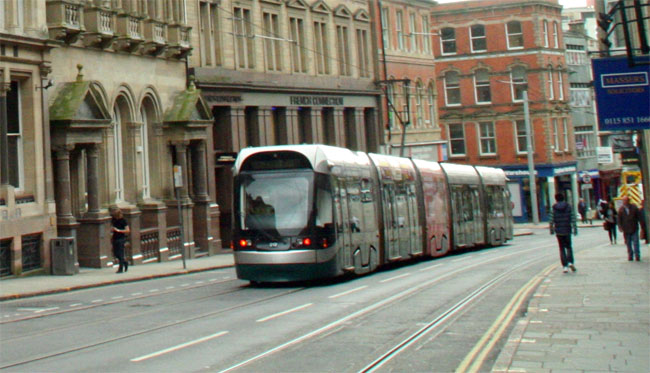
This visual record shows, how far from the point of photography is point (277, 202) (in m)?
21.1

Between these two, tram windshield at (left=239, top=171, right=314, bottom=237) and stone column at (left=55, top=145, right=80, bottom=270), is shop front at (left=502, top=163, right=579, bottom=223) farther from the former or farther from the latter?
tram windshield at (left=239, top=171, right=314, bottom=237)

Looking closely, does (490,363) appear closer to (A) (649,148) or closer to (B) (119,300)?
(B) (119,300)

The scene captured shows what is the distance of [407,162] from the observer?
2992 cm

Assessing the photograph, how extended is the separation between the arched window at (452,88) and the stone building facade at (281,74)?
22297mm

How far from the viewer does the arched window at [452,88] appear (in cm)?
7512

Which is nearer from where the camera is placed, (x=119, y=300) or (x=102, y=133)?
(x=119, y=300)

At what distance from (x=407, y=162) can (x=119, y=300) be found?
12.5 meters

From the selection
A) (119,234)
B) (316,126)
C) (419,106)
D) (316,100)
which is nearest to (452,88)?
(419,106)

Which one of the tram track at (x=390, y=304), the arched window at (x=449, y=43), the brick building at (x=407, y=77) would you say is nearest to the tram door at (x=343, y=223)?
the tram track at (x=390, y=304)

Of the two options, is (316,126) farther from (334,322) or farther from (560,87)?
(560,87)

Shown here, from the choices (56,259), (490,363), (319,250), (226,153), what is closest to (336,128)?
(226,153)

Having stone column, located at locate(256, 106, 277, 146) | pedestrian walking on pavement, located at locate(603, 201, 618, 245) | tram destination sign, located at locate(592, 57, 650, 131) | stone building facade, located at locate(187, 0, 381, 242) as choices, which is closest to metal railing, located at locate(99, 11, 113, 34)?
stone building facade, located at locate(187, 0, 381, 242)

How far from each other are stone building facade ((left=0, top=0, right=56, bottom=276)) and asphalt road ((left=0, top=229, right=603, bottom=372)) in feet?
14.6

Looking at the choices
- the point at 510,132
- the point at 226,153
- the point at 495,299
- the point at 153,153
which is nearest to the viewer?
the point at 495,299
